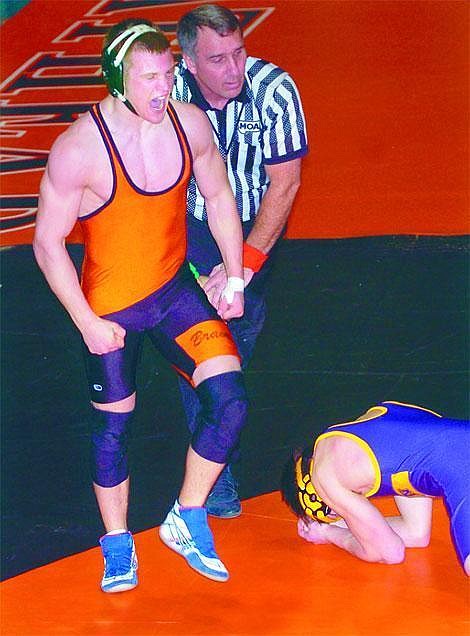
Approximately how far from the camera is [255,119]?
187 inches

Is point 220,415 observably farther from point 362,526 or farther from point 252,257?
point 252,257

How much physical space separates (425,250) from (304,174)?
146cm

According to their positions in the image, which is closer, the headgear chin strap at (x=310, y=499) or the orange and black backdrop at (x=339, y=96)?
the headgear chin strap at (x=310, y=499)

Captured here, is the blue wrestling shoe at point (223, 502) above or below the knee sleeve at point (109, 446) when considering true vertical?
below

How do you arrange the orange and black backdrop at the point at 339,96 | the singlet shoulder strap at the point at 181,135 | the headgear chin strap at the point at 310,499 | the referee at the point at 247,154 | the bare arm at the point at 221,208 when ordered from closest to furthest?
1. the singlet shoulder strap at the point at 181,135
2. the bare arm at the point at 221,208
3. the headgear chin strap at the point at 310,499
4. the referee at the point at 247,154
5. the orange and black backdrop at the point at 339,96

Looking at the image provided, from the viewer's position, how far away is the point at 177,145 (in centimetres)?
397

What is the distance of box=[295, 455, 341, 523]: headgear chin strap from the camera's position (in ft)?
14.0

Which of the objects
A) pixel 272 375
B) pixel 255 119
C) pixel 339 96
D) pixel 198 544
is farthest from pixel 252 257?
pixel 339 96

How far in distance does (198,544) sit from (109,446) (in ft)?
1.35

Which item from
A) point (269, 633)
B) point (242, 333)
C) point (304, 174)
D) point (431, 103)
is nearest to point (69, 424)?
point (242, 333)

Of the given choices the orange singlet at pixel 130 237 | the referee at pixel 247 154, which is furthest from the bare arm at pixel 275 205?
the orange singlet at pixel 130 237

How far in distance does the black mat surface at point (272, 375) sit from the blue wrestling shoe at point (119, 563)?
37 centimetres

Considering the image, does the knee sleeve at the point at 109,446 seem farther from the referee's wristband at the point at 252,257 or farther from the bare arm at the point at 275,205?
the bare arm at the point at 275,205

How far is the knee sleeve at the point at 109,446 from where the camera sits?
13.4ft
